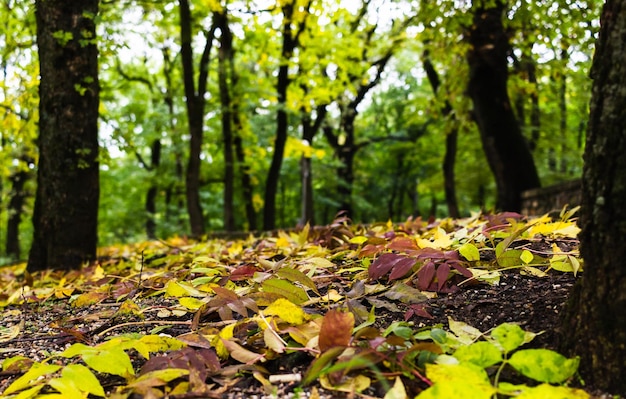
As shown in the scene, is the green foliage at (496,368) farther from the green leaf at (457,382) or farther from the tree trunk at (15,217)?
the tree trunk at (15,217)

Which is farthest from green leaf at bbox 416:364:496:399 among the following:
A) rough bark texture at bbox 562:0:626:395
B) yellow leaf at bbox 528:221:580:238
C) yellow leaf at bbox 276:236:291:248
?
yellow leaf at bbox 276:236:291:248

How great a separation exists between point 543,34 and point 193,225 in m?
6.31

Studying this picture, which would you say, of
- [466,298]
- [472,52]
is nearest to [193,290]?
[466,298]

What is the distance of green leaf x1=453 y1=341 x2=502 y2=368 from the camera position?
3.51 feet

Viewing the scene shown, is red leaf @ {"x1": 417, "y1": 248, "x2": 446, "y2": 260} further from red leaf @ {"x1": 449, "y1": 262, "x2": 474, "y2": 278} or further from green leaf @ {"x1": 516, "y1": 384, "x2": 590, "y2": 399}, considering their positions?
green leaf @ {"x1": 516, "y1": 384, "x2": 590, "y2": 399}

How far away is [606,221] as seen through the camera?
3.48 ft

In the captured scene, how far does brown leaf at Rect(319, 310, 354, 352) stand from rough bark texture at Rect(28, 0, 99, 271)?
3.38 m

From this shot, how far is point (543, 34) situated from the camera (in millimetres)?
4371

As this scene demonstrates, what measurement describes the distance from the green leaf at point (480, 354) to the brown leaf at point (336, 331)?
9.8 inches

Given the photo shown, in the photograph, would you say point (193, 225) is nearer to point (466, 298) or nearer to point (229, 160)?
point (229, 160)

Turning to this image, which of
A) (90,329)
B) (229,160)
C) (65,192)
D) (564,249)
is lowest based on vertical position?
(90,329)

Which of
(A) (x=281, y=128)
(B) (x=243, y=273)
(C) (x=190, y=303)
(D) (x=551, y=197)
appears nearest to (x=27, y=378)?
(C) (x=190, y=303)

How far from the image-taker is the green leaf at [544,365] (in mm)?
1041

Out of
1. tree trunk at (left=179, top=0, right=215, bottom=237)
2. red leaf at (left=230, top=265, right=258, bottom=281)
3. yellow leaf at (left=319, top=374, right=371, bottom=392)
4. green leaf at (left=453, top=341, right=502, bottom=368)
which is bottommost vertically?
yellow leaf at (left=319, top=374, right=371, bottom=392)
